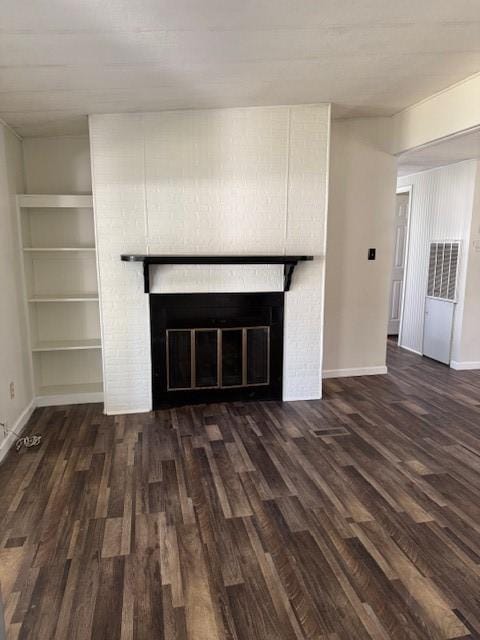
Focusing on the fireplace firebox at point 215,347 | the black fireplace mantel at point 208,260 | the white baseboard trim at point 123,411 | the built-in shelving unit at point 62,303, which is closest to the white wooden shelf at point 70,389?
the built-in shelving unit at point 62,303

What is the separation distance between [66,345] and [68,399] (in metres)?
0.50

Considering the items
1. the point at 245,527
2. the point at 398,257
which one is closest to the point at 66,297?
the point at 245,527

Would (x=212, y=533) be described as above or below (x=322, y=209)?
below

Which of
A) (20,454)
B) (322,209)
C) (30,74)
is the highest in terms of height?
(30,74)

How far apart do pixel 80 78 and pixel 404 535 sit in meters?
3.10

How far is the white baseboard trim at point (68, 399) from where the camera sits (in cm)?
396

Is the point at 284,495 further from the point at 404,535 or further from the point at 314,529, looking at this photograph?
the point at 404,535

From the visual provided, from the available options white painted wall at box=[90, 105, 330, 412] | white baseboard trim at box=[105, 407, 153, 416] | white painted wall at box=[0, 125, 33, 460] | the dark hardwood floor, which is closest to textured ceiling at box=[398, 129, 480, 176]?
white painted wall at box=[90, 105, 330, 412]

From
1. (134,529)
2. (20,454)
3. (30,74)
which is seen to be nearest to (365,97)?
(30,74)

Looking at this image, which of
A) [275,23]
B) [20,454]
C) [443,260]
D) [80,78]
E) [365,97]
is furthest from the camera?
[443,260]

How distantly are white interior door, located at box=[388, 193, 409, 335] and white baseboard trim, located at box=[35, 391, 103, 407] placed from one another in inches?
165

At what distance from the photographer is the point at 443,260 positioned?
5.13m

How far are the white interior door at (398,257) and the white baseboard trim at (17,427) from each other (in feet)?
15.5

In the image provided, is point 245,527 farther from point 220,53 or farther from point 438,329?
point 438,329
